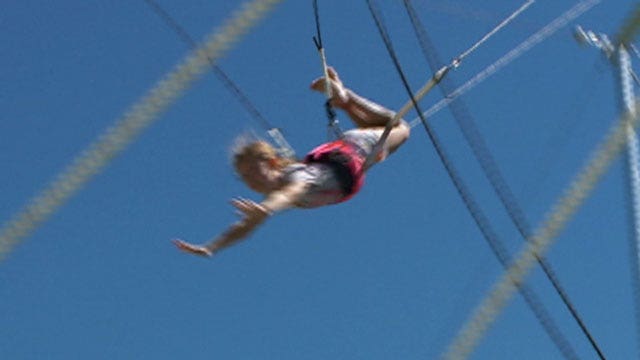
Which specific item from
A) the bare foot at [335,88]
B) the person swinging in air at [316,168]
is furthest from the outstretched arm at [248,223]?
the bare foot at [335,88]

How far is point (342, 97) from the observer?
18.8 feet

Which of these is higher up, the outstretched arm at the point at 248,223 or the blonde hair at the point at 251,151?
the blonde hair at the point at 251,151

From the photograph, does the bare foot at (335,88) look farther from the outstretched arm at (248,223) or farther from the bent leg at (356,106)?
the outstretched arm at (248,223)

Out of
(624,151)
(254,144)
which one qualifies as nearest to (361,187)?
(254,144)

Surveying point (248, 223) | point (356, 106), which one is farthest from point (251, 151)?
point (356, 106)

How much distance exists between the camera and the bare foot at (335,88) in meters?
5.73

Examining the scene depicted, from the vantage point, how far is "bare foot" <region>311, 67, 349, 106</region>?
5734mm

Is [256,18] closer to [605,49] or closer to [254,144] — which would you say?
[254,144]

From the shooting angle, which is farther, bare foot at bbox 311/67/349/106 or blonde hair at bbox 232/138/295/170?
bare foot at bbox 311/67/349/106

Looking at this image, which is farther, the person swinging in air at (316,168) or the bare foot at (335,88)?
the bare foot at (335,88)

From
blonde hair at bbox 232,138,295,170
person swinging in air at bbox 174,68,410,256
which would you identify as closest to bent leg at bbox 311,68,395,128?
person swinging in air at bbox 174,68,410,256

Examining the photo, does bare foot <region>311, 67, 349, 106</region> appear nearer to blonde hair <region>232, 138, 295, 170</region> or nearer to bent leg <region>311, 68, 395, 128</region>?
bent leg <region>311, 68, 395, 128</region>

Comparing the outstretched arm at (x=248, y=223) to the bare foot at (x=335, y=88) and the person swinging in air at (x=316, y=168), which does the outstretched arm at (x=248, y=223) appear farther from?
the bare foot at (x=335, y=88)

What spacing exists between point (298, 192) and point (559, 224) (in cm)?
140
